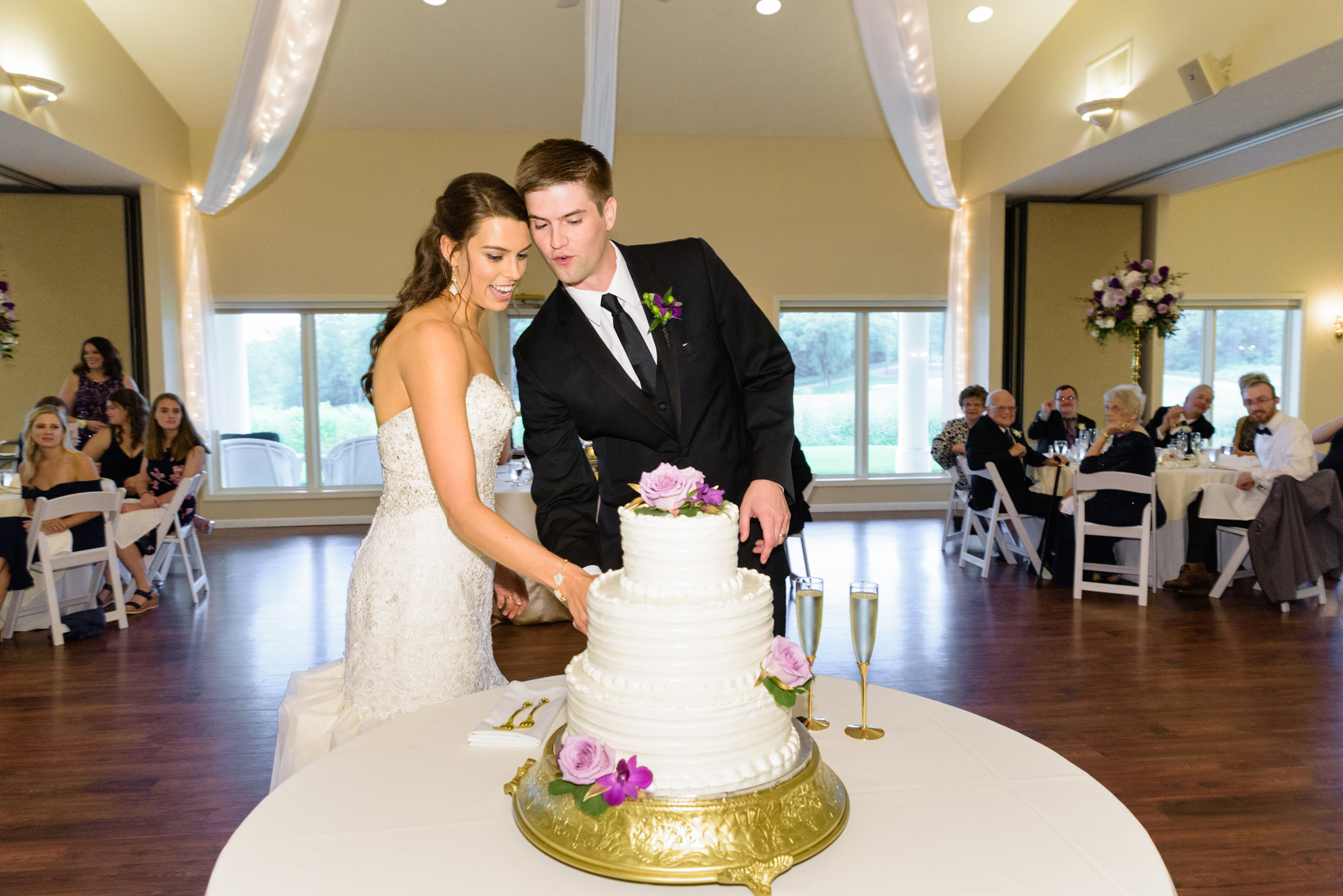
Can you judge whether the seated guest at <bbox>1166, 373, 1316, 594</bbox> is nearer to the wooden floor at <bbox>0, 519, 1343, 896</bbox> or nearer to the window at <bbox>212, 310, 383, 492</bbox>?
the wooden floor at <bbox>0, 519, 1343, 896</bbox>

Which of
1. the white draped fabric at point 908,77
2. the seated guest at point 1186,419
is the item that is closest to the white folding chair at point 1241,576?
the seated guest at point 1186,419

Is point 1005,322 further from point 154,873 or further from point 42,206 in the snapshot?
point 42,206

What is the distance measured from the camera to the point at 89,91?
746cm

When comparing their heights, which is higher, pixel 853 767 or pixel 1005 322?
pixel 1005 322

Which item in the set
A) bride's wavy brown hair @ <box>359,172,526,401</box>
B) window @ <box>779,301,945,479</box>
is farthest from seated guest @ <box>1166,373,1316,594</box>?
bride's wavy brown hair @ <box>359,172,526,401</box>

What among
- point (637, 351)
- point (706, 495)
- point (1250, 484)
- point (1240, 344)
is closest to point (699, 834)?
point (706, 495)

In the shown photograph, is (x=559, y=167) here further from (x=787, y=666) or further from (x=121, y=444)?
(x=121, y=444)

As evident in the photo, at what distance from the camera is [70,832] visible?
9.57ft

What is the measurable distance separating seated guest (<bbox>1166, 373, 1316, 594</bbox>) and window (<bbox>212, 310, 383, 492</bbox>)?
7.48m

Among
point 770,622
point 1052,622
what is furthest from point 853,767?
point 1052,622

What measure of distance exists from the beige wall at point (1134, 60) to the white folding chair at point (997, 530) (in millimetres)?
2928

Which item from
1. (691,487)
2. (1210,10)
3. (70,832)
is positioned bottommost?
(70,832)

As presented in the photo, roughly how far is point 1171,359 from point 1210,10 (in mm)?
5783

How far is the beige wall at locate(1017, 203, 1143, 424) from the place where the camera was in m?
9.44
